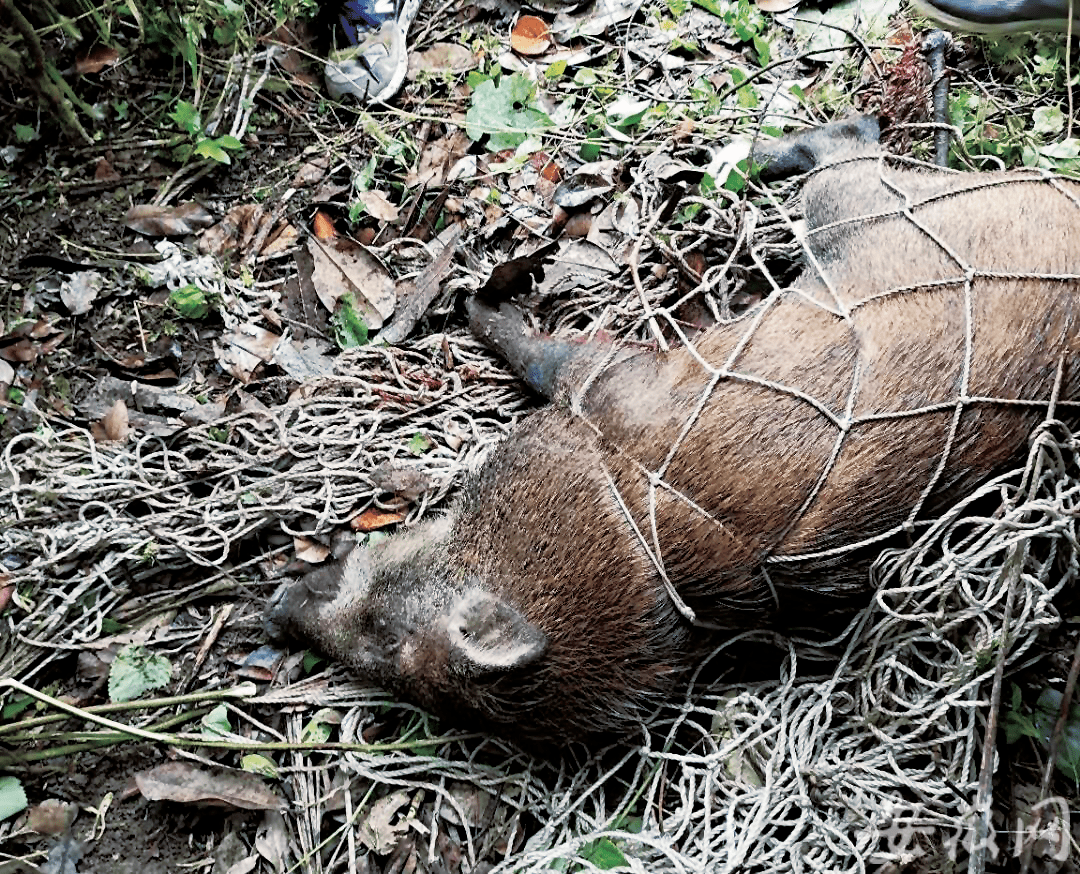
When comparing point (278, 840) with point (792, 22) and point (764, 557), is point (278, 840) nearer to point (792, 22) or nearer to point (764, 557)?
point (764, 557)

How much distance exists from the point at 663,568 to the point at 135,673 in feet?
5.67

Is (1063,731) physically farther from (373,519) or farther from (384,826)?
(373,519)

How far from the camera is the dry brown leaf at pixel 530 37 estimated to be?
4062mm

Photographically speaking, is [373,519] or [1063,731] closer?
[1063,731]

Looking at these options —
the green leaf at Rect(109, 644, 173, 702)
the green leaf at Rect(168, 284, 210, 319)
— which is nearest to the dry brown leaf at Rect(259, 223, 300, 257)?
the green leaf at Rect(168, 284, 210, 319)

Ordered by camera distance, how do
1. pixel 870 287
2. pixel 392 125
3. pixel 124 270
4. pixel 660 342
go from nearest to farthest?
pixel 870 287 < pixel 660 342 < pixel 124 270 < pixel 392 125

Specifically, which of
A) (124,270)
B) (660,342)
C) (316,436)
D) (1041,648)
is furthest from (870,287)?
(124,270)

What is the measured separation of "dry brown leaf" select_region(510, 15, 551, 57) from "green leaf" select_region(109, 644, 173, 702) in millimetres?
2921

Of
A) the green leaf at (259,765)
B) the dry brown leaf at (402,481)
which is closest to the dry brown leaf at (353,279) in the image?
the dry brown leaf at (402,481)

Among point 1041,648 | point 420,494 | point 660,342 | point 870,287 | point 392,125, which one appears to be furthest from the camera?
point 392,125

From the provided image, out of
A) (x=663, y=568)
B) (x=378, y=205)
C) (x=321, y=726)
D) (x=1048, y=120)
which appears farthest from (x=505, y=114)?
(x=321, y=726)

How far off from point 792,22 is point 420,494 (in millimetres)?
2636

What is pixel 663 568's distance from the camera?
2482 millimetres

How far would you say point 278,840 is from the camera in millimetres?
2777
